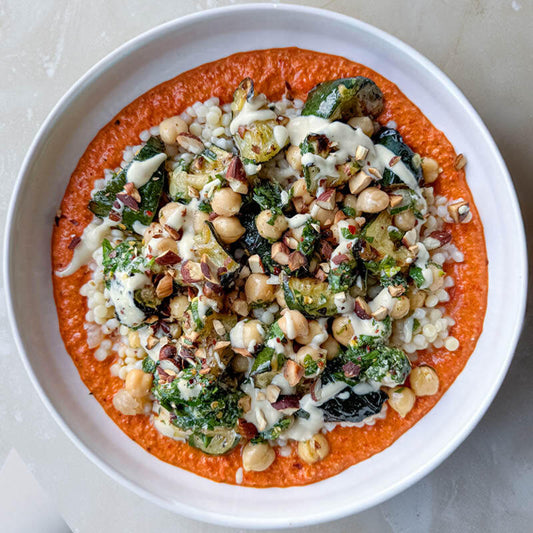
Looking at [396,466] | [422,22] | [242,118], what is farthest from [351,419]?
[422,22]

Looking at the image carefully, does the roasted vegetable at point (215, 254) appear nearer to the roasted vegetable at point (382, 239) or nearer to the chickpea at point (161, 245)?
the chickpea at point (161, 245)

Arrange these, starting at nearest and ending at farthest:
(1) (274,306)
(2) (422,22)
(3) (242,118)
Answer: (3) (242,118), (1) (274,306), (2) (422,22)

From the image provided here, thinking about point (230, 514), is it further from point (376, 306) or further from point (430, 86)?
point (430, 86)

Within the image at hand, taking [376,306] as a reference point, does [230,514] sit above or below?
below

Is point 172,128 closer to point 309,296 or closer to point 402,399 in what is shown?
point 309,296

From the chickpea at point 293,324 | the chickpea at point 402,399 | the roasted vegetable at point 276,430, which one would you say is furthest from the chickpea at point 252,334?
the chickpea at point 402,399

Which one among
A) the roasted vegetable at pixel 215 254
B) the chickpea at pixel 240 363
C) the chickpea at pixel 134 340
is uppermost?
the roasted vegetable at pixel 215 254
